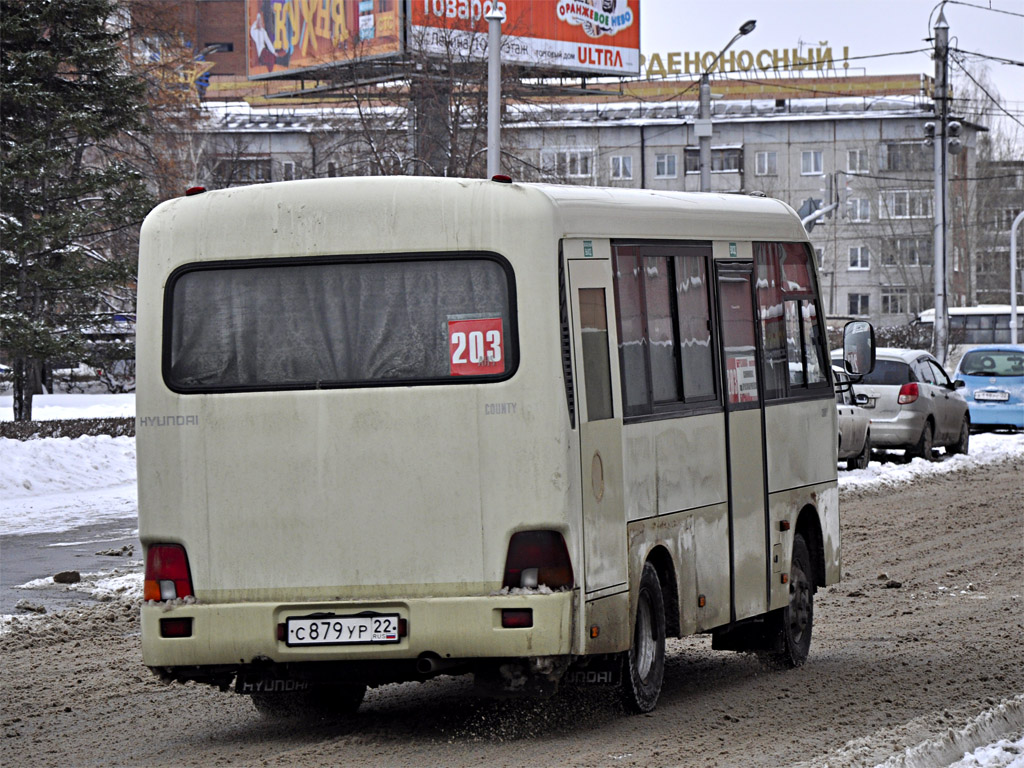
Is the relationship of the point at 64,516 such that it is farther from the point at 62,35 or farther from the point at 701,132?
the point at 701,132

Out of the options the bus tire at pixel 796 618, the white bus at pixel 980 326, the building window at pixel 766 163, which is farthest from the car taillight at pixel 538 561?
the building window at pixel 766 163

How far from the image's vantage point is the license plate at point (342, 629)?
7.38 metres

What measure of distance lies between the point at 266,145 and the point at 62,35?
54975mm

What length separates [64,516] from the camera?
20.5m

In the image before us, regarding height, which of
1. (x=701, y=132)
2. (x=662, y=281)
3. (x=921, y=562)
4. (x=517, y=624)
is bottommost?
(x=921, y=562)

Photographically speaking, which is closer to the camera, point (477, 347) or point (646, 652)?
point (477, 347)

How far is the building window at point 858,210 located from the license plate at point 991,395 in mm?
57753

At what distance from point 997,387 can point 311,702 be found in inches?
1097

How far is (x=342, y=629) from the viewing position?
7426 mm

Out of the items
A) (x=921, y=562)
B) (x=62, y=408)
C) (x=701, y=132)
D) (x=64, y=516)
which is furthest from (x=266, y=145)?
(x=921, y=562)

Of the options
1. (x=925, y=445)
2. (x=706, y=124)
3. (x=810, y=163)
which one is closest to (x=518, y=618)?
(x=925, y=445)

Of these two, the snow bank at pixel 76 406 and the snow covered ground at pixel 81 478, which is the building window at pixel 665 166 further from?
the snow covered ground at pixel 81 478

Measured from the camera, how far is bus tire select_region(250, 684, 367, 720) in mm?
8461

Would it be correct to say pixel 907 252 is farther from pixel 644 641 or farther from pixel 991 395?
pixel 644 641
